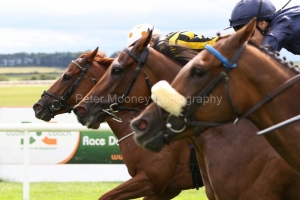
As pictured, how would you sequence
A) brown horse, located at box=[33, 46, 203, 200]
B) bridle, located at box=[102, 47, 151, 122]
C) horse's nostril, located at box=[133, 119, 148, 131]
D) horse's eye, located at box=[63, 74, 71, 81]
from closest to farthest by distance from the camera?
horse's nostril, located at box=[133, 119, 148, 131] → bridle, located at box=[102, 47, 151, 122] → brown horse, located at box=[33, 46, 203, 200] → horse's eye, located at box=[63, 74, 71, 81]

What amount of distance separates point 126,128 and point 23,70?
82.4ft

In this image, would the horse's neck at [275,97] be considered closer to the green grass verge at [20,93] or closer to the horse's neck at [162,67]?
the horse's neck at [162,67]

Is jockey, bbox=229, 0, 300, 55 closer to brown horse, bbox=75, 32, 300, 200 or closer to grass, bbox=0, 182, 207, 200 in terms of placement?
brown horse, bbox=75, 32, 300, 200

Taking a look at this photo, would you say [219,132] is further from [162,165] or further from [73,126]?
[73,126]

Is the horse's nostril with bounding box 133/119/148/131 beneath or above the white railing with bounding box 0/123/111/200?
above

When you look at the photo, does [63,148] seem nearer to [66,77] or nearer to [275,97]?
[66,77]

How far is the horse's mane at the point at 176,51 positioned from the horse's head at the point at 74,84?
1.39 metres

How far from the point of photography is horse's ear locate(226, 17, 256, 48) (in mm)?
3172

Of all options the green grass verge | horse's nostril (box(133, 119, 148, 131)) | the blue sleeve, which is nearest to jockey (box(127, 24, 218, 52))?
the blue sleeve

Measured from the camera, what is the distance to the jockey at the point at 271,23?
4090 millimetres

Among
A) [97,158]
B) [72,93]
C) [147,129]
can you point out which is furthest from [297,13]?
[97,158]

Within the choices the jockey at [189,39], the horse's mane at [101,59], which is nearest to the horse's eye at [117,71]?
the jockey at [189,39]

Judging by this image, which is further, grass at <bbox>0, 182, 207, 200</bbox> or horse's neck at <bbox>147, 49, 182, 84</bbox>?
grass at <bbox>0, 182, 207, 200</bbox>

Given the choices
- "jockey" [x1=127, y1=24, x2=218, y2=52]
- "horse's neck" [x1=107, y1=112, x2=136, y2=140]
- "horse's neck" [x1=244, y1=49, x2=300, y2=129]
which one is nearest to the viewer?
"horse's neck" [x1=244, y1=49, x2=300, y2=129]
